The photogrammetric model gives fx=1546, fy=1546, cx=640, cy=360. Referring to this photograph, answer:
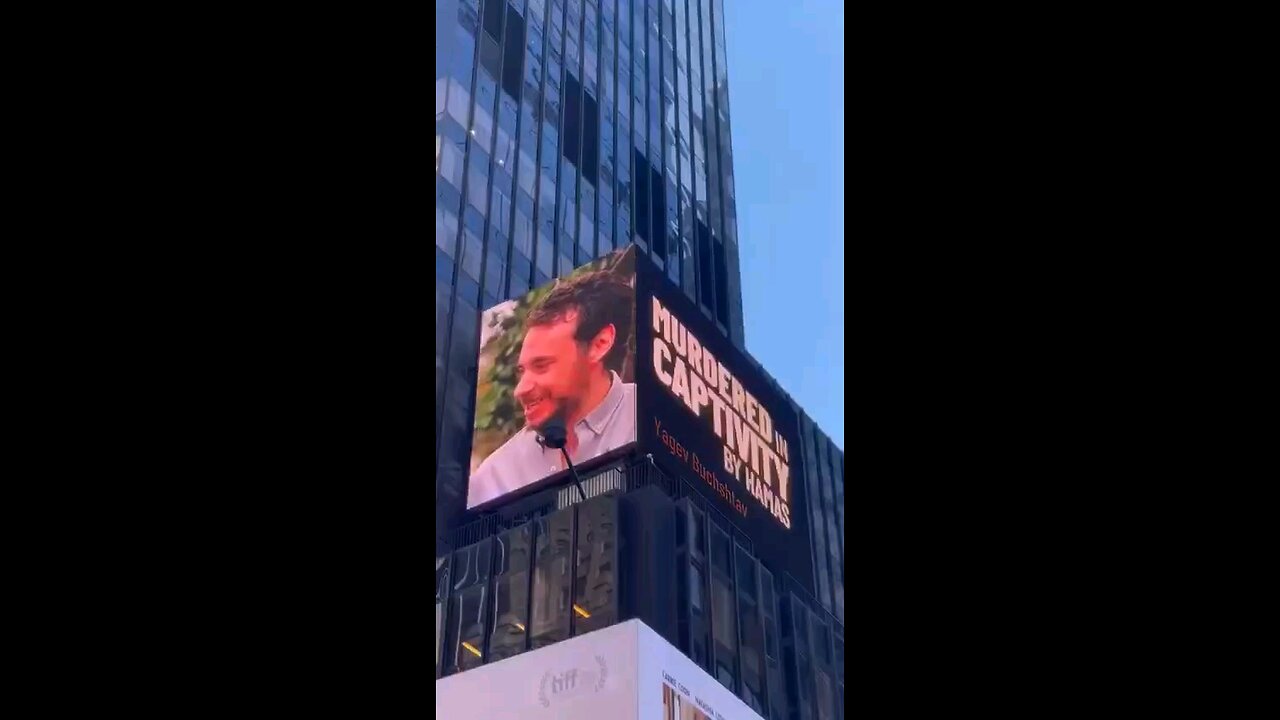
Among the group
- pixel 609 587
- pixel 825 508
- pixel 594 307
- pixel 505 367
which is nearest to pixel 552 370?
pixel 505 367

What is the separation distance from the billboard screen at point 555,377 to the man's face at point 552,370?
1.1 inches

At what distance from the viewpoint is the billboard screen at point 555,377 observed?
40750 mm

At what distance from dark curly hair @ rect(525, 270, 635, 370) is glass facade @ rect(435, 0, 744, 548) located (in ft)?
9.22

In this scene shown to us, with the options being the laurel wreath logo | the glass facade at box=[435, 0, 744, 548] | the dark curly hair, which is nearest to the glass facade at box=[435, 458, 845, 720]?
the laurel wreath logo

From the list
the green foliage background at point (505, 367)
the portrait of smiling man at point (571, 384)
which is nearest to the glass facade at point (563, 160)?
the green foliage background at point (505, 367)

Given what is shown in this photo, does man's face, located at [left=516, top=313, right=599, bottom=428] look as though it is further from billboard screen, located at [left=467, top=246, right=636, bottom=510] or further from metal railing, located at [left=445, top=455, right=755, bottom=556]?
metal railing, located at [left=445, top=455, right=755, bottom=556]

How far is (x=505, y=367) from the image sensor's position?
4369 cm

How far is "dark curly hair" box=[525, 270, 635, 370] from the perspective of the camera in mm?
42406

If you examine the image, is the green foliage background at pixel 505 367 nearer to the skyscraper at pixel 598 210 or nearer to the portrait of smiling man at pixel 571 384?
the portrait of smiling man at pixel 571 384
